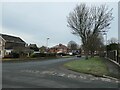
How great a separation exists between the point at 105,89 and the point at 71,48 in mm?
154712

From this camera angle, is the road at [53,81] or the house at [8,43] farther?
the house at [8,43]

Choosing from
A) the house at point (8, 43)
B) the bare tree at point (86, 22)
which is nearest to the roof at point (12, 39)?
the house at point (8, 43)

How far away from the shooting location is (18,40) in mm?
112562

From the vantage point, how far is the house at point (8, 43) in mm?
87919

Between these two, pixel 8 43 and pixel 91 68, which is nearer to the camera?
pixel 91 68

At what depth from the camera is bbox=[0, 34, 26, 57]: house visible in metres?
87.9

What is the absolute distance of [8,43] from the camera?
10056 centimetres

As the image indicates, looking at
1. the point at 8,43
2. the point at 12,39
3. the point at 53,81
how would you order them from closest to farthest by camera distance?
the point at 53,81, the point at 8,43, the point at 12,39

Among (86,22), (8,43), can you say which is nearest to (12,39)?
(8,43)

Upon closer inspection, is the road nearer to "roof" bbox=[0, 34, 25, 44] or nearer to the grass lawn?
the grass lawn

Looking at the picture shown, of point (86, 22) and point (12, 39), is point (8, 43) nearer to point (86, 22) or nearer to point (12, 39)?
point (12, 39)

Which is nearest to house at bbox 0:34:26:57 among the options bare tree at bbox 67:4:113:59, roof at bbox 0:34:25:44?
roof at bbox 0:34:25:44

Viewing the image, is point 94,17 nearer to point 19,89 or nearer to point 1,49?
point 1,49

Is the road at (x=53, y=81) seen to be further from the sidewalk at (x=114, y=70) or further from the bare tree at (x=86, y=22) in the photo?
the bare tree at (x=86, y=22)
